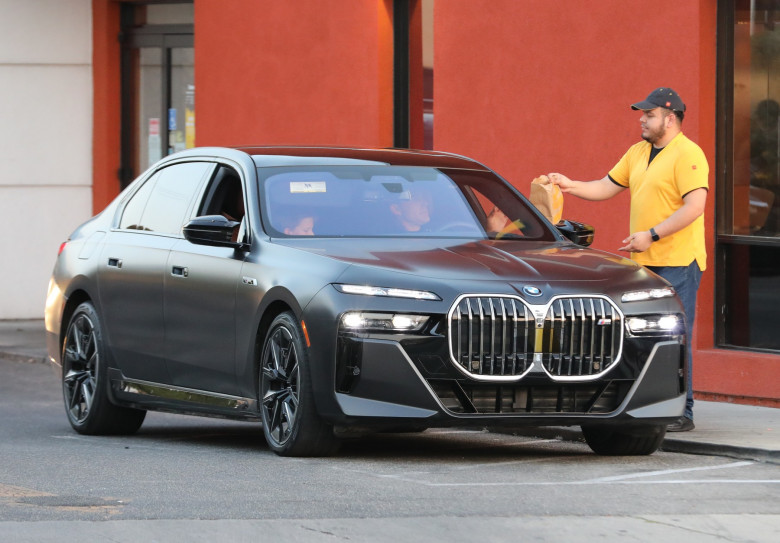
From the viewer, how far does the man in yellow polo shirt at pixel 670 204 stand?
9930 millimetres

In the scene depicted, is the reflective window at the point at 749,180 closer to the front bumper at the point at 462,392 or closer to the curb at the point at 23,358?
the front bumper at the point at 462,392

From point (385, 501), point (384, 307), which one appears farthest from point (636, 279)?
point (385, 501)

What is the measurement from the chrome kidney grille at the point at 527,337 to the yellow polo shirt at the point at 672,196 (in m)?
2.03

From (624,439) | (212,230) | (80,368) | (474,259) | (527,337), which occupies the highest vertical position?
(212,230)

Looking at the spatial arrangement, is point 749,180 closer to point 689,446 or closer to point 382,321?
point 689,446

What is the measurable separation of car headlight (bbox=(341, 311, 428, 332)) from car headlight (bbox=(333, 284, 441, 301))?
90 millimetres

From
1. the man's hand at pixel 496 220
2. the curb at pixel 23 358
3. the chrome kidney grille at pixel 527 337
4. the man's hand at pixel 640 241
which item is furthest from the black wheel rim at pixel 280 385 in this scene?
the curb at pixel 23 358

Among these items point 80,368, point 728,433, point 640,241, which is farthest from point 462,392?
point 80,368

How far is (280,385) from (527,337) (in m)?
1.35

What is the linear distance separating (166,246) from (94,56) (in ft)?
35.9

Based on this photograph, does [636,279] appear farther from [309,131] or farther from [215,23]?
[215,23]

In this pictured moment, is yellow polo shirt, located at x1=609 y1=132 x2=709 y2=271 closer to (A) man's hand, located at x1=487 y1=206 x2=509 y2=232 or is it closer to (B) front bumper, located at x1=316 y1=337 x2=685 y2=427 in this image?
(A) man's hand, located at x1=487 y1=206 x2=509 y2=232

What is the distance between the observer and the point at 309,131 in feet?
54.5

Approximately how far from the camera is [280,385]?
859 centimetres
